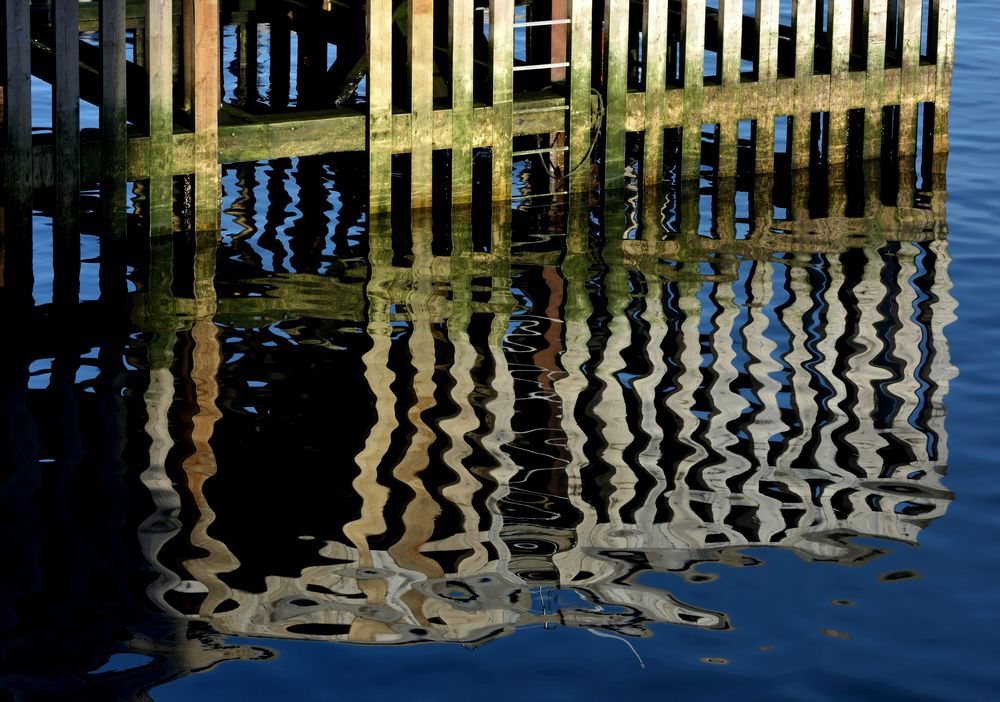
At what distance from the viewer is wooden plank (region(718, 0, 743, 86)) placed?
18266mm

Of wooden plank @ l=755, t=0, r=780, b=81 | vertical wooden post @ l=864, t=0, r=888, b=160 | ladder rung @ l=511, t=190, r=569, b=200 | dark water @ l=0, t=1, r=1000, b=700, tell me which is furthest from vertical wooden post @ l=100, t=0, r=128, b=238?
vertical wooden post @ l=864, t=0, r=888, b=160

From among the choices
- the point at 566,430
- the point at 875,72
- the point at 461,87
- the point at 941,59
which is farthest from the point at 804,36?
the point at 566,430

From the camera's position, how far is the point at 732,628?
9641 mm

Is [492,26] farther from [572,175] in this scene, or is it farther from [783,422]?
[783,422]

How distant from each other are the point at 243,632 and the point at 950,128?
53.4 ft

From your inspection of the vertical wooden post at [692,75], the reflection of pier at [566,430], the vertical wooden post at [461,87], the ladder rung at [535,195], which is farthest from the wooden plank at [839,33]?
the vertical wooden post at [461,87]

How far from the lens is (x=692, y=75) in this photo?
18219mm

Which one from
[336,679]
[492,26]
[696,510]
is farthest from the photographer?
[492,26]

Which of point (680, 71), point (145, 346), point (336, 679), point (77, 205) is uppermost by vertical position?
point (680, 71)

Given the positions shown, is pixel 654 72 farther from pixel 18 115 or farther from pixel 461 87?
pixel 18 115

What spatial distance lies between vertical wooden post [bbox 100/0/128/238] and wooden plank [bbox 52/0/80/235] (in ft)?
0.76

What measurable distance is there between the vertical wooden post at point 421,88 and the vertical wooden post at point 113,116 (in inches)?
106

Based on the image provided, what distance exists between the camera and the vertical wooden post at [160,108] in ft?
50.6

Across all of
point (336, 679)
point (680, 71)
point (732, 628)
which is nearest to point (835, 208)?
point (680, 71)
